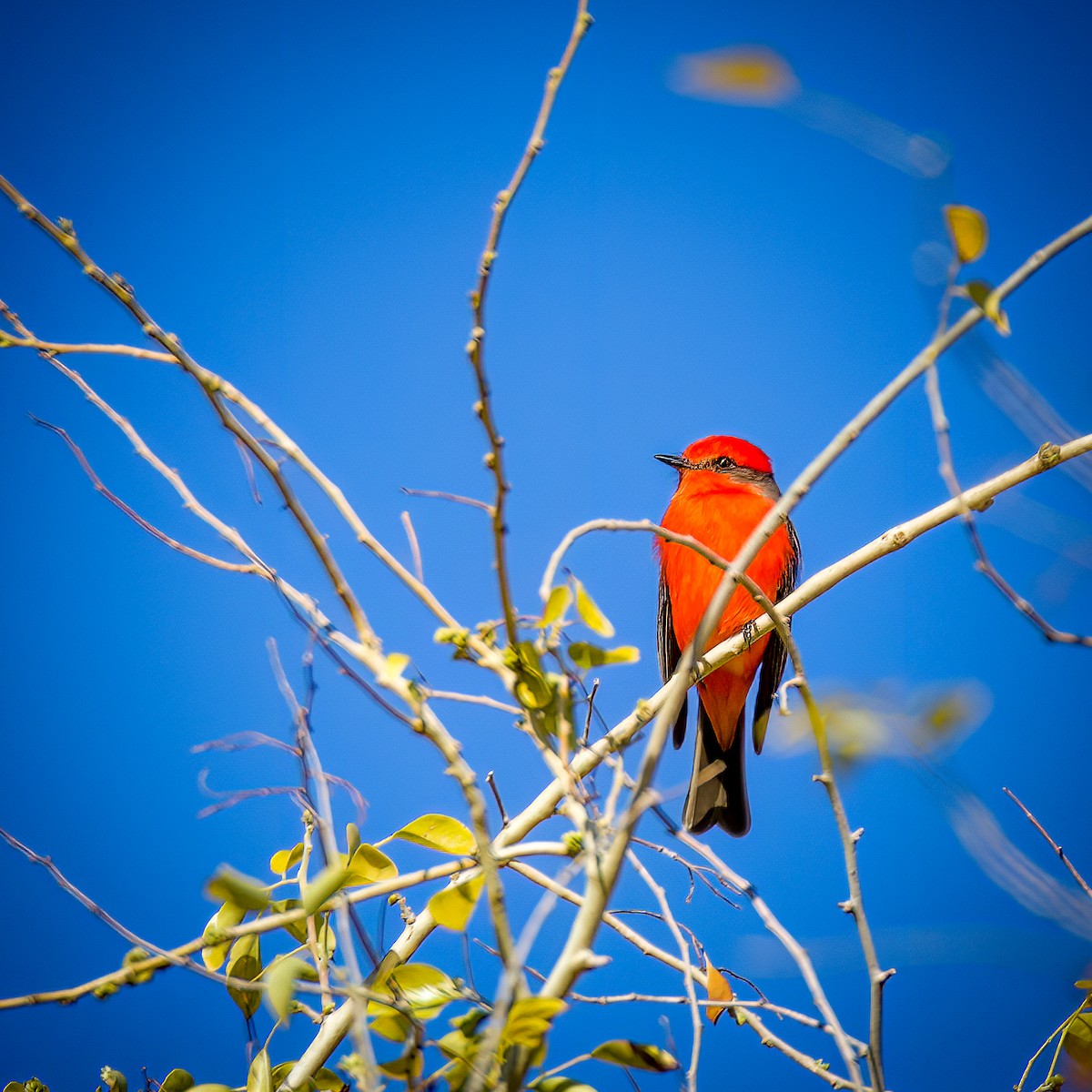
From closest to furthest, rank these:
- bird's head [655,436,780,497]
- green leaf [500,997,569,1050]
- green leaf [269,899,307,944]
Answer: green leaf [500,997,569,1050], green leaf [269,899,307,944], bird's head [655,436,780,497]

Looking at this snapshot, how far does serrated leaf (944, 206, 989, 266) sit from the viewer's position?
845 mm

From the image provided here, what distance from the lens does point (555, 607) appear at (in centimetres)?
109

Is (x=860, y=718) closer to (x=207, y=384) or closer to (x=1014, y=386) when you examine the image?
(x=1014, y=386)

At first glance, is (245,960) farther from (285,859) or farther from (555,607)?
(555,607)

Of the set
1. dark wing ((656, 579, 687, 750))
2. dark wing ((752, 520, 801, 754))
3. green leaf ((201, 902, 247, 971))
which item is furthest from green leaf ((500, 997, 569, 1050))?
dark wing ((752, 520, 801, 754))

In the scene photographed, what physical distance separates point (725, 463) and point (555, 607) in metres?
2.58

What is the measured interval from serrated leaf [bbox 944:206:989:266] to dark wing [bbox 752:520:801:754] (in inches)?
100

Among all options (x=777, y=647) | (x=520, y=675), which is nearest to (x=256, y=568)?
(x=520, y=675)

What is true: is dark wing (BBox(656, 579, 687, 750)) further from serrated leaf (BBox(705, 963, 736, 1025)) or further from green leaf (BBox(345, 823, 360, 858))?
green leaf (BBox(345, 823, 360, 858))

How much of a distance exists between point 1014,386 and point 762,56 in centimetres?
37

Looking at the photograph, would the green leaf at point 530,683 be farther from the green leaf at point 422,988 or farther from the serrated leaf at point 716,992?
the serrated leaf at point 716,992

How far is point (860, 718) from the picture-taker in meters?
1.01

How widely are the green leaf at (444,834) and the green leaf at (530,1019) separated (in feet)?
0.82

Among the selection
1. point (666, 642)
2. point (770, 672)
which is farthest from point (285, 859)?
point (770, 672)
